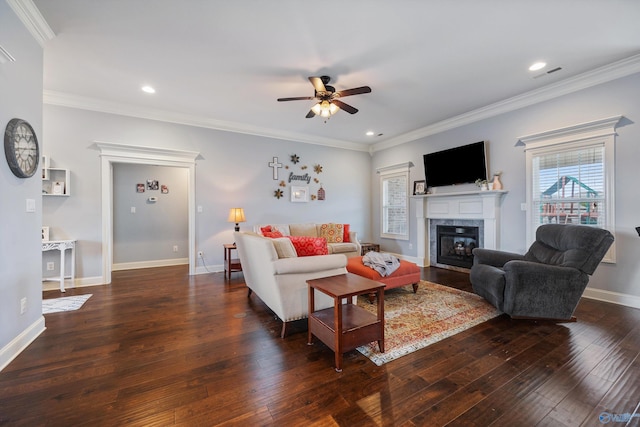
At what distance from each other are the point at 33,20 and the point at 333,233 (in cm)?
459

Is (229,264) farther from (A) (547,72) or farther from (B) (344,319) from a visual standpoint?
(A) (547,72)

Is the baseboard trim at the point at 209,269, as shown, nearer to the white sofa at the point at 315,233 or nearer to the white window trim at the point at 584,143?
the white sofa at the point at 315,233

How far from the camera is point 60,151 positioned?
12.6 ft

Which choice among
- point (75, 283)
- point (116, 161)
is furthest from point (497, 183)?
→ point (75, 283)

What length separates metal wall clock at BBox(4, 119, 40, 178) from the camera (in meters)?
2.01

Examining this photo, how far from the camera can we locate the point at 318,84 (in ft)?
10.1

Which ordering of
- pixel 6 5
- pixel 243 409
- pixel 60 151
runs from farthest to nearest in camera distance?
pixel 60 151 < pixel 6 5 < pixel 243 409

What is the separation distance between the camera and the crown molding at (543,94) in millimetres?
3051

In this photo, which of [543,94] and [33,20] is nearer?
[33,20]

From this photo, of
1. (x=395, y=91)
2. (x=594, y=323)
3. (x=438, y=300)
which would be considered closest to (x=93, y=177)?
(x=395, y=91)

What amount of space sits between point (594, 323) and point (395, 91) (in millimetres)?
3522

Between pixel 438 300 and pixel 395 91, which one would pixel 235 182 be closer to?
pixel 395 91

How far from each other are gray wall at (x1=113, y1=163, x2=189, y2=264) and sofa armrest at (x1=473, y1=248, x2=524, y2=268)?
19.0 ft

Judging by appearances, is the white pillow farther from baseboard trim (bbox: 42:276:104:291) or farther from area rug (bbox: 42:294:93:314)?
baseboard trim (bbox: 42:276:104:291)
